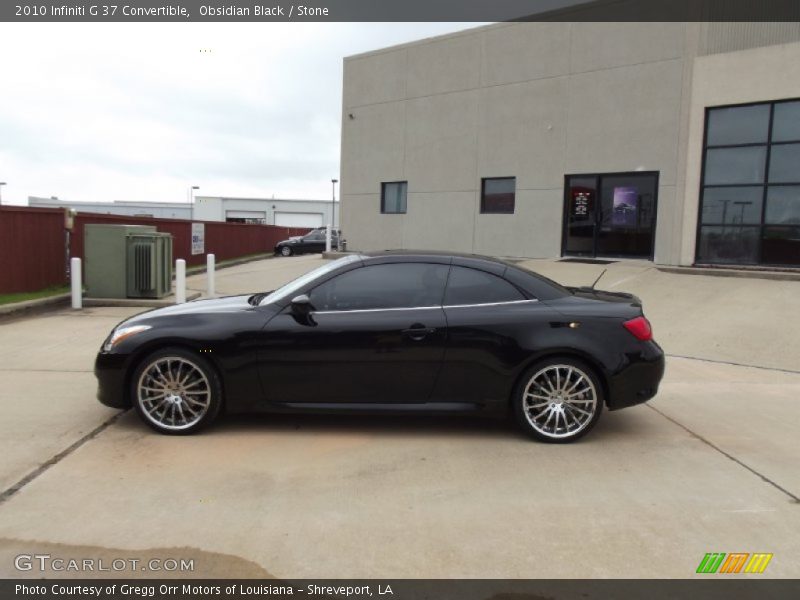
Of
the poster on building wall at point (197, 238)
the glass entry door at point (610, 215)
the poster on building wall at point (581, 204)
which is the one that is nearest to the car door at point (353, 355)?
the glass entry door at point (610, 215)

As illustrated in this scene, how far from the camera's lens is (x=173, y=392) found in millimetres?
4918

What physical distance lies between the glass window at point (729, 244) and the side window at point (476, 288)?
11218 millimetres

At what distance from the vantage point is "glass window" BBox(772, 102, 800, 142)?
13.3 meters

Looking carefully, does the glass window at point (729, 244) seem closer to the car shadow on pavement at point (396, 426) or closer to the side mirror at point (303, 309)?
the car shadow on pavement at point (396, 426)

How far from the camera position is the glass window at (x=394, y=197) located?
20272mm

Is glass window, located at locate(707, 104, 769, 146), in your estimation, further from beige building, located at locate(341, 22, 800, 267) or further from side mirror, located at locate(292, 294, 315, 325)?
side mirror, located at locate(292, 294, 315, 325)

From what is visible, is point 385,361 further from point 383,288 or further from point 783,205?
point 783,205

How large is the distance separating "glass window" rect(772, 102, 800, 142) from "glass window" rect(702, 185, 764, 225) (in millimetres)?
1115

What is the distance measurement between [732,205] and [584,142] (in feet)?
12.8

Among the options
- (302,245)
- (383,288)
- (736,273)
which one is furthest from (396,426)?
(302,245)

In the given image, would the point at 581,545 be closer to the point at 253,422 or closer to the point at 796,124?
the point at 253,422

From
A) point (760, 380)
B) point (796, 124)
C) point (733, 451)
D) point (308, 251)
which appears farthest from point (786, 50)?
point (308, 251)

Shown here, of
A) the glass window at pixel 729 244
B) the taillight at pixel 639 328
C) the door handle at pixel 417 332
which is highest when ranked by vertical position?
the glass window at pixel 729 244

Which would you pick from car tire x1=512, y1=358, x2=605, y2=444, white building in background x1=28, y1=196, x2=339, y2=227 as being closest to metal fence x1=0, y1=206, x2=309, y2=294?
car tire x1=512, y1=358, x2=605, y2=444
